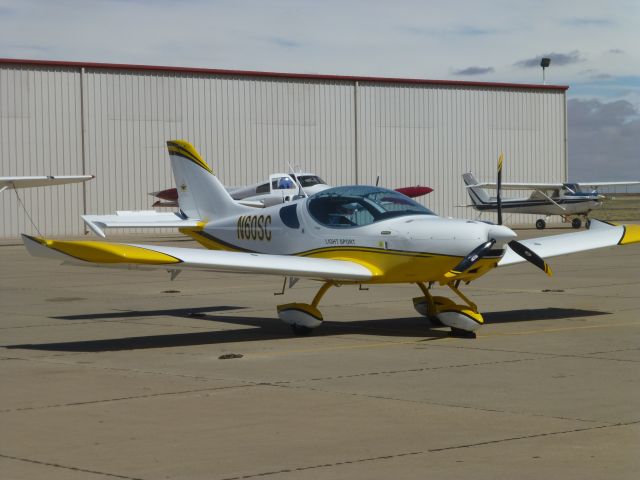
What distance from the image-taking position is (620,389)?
8773 mm

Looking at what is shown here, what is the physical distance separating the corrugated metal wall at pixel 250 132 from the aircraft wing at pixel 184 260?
3653 cm

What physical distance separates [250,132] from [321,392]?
43548mm

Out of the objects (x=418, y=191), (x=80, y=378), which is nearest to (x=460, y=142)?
(x=418, y=191)

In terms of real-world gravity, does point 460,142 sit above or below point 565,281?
above

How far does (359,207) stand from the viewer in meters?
13.1

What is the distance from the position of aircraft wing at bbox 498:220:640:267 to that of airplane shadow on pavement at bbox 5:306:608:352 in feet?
2.73

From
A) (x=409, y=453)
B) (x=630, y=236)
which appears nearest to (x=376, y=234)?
(x=630, y=236)

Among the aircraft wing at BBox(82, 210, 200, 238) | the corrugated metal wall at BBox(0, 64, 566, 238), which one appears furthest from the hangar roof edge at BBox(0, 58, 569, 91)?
the aircraft wing at BBox(82, 210, 200, 238)

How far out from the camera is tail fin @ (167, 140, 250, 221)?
52.0 ft

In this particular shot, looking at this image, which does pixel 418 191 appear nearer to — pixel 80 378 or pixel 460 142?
pixel 460 142

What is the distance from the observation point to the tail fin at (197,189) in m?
15.8

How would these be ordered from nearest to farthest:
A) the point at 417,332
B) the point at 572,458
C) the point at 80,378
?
the point at 572,458, the point at 80,378, the point at 417,332

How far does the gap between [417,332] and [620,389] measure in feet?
14.1

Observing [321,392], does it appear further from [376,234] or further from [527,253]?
[527,253]
